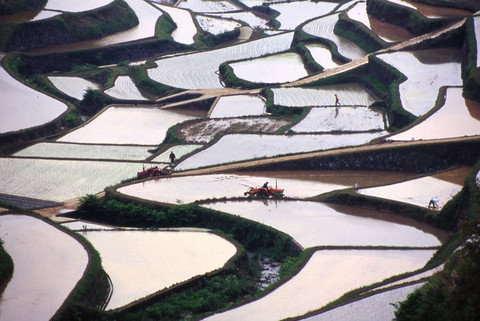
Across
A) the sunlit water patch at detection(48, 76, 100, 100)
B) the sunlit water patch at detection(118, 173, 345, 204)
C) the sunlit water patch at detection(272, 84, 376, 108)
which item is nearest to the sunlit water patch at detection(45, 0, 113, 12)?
the sunlit water patch at detection(48, 76, 100, 100)

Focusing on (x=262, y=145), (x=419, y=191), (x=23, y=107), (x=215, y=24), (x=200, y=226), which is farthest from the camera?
(x=215, y=24)

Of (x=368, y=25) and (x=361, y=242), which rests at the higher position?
(x=368, y=25)

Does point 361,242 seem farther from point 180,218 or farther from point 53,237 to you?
point 53,237

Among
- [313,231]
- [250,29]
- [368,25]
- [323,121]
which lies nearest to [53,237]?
[313,231]

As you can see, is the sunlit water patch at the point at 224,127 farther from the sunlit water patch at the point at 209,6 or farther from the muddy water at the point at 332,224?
the sunlit water patch at the point at 209,6

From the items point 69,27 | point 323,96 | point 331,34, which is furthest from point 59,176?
point 331,34

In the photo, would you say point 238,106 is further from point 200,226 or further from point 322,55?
point 200,226
